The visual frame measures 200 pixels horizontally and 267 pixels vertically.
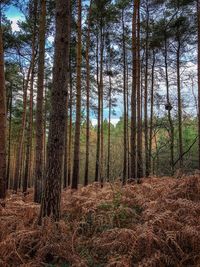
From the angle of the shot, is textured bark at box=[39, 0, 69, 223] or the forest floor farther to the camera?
textured bark at box=[39, 0, 69, 223]

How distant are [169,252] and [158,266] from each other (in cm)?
30

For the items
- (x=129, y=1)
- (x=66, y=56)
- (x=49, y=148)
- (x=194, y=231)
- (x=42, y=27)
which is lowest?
(x=194, y=231)

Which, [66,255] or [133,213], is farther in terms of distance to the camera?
[133,213]

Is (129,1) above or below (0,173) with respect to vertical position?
above

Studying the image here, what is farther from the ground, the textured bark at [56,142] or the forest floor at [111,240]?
the textured bark at [56,142]

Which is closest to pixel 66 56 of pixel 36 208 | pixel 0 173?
pixel 36 208

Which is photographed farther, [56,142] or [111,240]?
[56,142]

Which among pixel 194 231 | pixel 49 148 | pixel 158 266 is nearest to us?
pixel 158 266

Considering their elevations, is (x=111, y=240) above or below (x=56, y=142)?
below

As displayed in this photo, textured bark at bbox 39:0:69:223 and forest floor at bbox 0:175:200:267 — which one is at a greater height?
textured bark at bbox 39:0:69:223

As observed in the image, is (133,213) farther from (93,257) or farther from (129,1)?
(129,1)

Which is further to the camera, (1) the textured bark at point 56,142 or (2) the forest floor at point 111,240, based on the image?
(1) the textured bark at point 56,142

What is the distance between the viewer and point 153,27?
60.7 feet

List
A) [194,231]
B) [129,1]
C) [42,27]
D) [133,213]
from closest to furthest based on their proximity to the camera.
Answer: [194,231], [133,213], [42,27], [129,1]
